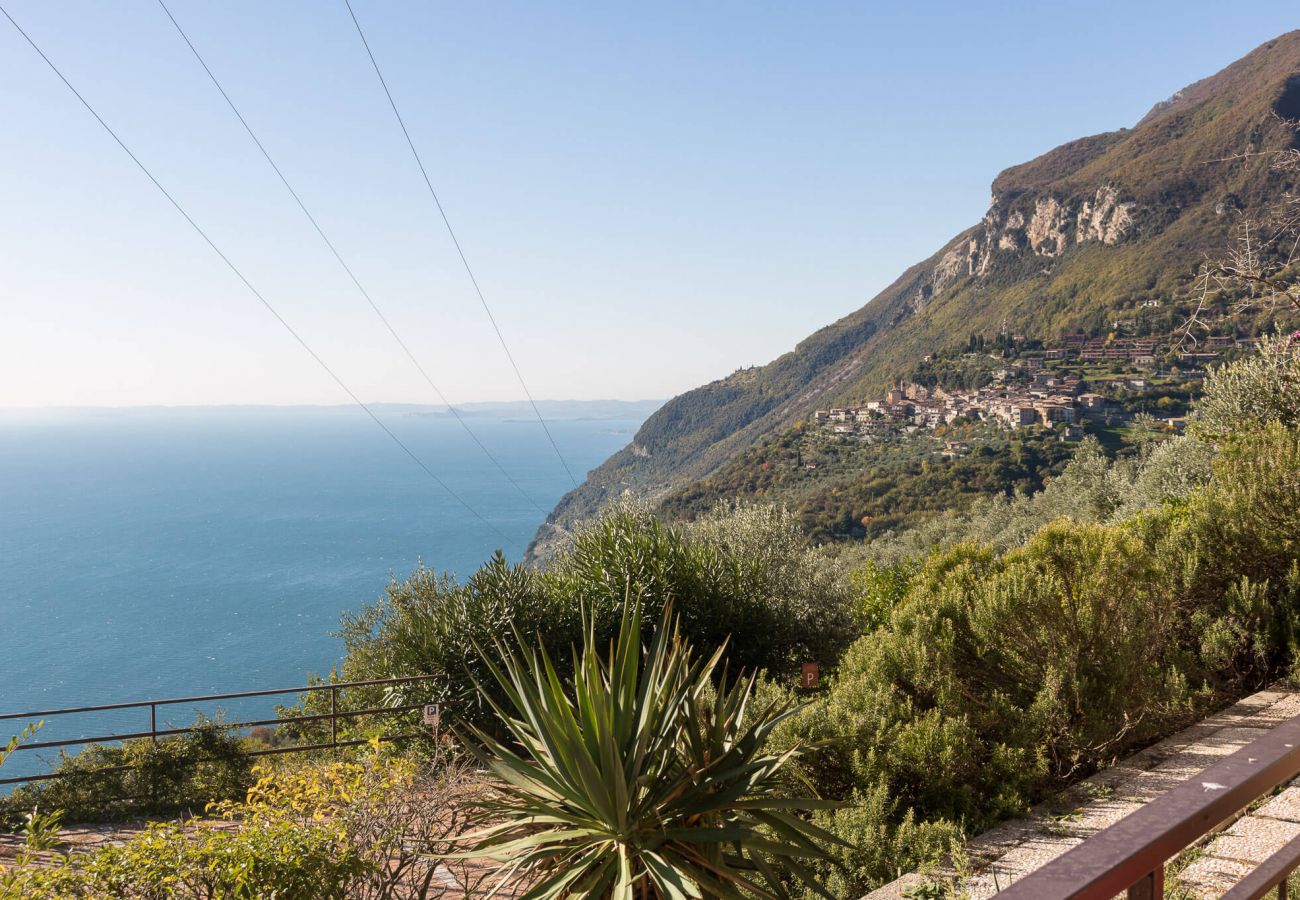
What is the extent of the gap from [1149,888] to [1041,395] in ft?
190

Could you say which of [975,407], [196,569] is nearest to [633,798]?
[975,407]

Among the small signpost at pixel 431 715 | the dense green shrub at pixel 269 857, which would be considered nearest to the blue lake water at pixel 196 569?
the small signpost at pixel 431 715

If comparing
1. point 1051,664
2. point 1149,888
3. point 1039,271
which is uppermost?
point 1039,271

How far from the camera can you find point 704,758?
13.1ft

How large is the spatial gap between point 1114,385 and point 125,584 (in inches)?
4102

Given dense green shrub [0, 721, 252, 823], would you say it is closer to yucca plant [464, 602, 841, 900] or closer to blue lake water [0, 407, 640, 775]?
yucca plant [464, 602, 841, 900]

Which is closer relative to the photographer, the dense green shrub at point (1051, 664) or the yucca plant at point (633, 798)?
the yucca plant at point (633, 798)

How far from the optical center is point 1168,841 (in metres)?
0.96

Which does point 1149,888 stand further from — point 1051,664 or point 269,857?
point 1051,664

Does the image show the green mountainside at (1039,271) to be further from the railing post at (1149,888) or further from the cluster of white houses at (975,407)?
the railing post at (1149,888)

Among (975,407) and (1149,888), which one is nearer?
(1149,888)

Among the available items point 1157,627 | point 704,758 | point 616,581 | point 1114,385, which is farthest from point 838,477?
point 704,758

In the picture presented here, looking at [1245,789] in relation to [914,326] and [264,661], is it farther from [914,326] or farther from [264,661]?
[914,326]

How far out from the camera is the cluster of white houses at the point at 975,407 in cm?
4978
